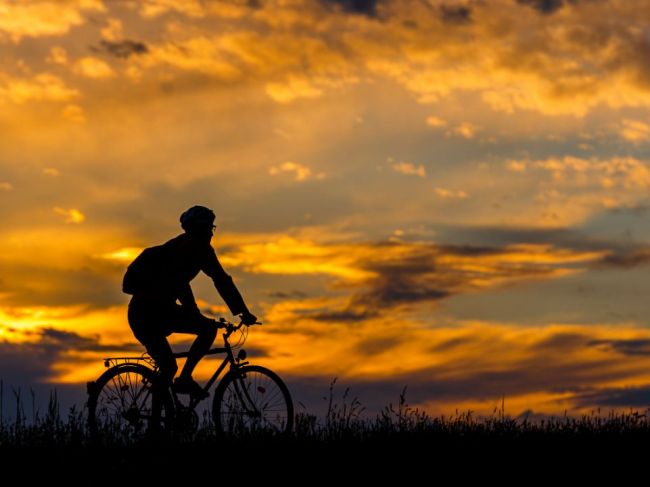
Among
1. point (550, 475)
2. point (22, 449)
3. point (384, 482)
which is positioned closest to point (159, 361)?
point (22, 449)

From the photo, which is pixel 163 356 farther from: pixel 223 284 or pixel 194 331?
pixel 223 284

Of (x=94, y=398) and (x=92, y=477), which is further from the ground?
(x=94, y=398)

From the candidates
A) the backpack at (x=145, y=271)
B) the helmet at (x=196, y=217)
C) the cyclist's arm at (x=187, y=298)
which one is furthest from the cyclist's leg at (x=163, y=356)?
the helmet at (x=196, y=217)

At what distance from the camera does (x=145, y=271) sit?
47.9 ft

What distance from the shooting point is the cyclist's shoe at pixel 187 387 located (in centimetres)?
1479

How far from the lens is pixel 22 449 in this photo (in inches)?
531

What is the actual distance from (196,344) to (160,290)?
2.93 ft

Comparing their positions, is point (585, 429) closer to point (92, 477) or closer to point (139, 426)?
point (139, 426)

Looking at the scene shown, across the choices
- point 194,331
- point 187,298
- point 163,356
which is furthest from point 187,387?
point 187,298

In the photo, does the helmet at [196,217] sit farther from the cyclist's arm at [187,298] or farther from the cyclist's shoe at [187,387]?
the cyclist's shoe at [187,387]

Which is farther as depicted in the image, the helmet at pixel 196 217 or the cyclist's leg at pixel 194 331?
the cyclist's leg at pixel 194 331

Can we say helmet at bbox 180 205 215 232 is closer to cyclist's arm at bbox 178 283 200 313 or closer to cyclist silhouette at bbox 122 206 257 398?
cyclist silhouette at bbox 122 206 257 398

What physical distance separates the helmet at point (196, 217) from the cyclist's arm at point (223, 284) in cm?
46

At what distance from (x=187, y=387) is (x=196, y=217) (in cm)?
236
